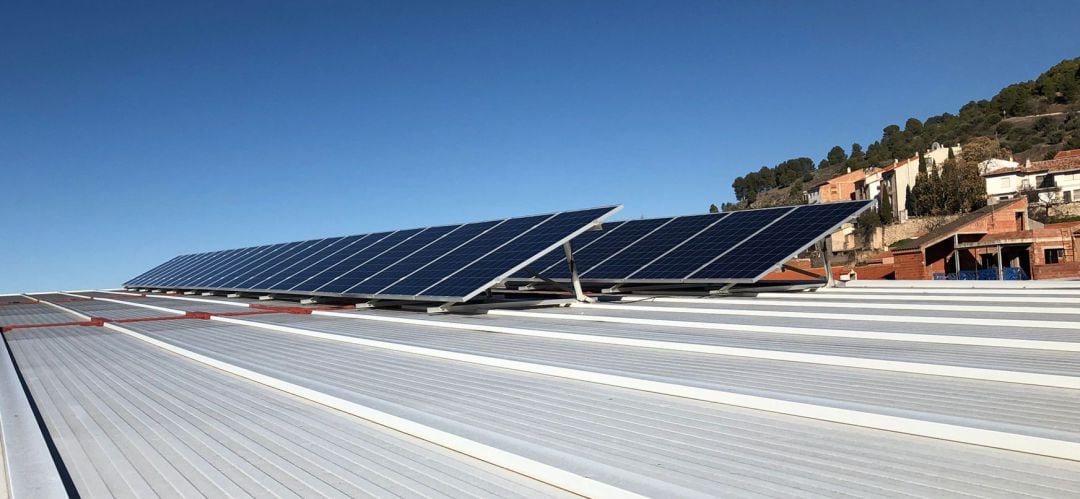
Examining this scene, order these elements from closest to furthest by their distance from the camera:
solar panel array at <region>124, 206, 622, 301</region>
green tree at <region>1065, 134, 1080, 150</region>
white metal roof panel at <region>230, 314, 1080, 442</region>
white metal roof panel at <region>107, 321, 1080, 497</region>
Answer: white metal roof panel at <region>107, 321, 1080, 497</region>, white metal roof panel at <region>230, 314, 1080, 442</region>, solar panel array at <region>124, 206, 622, 301</region>, green tree at <region>1065, 134, 1080, 150</region>

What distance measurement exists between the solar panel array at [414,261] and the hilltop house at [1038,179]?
80539 millimetres

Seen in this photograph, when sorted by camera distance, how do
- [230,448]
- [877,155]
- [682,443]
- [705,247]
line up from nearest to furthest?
[682,443], [230,448], [705,247], [877,155]

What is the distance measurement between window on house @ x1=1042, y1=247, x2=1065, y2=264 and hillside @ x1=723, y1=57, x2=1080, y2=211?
7602 cm

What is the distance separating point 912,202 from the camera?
10062 cm

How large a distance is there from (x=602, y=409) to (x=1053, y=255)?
45.7 m

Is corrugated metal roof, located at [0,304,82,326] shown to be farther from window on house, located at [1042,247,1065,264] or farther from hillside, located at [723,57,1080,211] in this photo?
hillside, located at [723,57,1080,211]

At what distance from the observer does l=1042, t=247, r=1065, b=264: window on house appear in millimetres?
43656

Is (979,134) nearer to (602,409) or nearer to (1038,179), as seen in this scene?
(1038,179)

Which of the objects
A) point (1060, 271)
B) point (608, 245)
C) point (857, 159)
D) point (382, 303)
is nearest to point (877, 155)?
point (857, 159)

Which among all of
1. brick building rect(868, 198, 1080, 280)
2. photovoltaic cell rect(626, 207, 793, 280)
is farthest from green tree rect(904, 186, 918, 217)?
photovoltaic cell rect(626, 207, 793, 280)

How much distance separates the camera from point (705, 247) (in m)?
23.7

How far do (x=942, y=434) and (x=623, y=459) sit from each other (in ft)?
8.63

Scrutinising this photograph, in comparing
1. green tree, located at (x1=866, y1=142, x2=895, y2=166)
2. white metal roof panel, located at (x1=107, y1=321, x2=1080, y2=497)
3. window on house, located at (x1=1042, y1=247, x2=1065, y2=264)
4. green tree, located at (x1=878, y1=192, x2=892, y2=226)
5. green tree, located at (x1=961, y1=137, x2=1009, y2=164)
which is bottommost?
white metal roof panel, located at (x1=107, y1=321, x2=1080, y2=497)

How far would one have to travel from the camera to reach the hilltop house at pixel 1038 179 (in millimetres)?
87125
